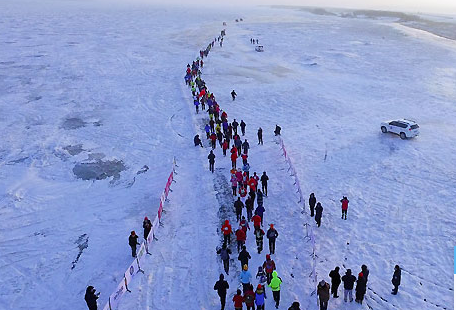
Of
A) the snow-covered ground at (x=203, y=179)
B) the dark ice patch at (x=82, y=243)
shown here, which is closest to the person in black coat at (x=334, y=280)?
the snow-covered ground at (x=203, y=179)

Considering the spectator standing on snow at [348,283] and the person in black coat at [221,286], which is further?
the spectator standing on snow at [348,283]

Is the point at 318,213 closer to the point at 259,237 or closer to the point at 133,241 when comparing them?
the point at 259,237

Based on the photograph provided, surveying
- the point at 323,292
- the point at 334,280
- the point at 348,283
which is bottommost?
the point at 334,280

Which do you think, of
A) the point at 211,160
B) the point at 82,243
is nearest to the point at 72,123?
the point at 211,160

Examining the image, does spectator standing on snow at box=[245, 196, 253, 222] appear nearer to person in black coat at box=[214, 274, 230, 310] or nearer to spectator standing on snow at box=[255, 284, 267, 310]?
person in black coat at box=[214, 274, 230, 310]

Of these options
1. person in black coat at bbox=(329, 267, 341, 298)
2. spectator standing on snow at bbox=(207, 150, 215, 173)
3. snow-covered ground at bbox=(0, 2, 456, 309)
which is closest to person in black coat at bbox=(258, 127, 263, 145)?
snow-covered ground at bbox=(0, 2, 456, 309)

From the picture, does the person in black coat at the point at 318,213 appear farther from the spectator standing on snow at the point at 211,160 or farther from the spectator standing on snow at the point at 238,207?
the spectator standing on snow at the point at 211,160

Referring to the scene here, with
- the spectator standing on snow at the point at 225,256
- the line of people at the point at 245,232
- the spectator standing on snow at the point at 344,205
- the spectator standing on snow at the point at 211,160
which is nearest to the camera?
the line of people at the point at 245,232
